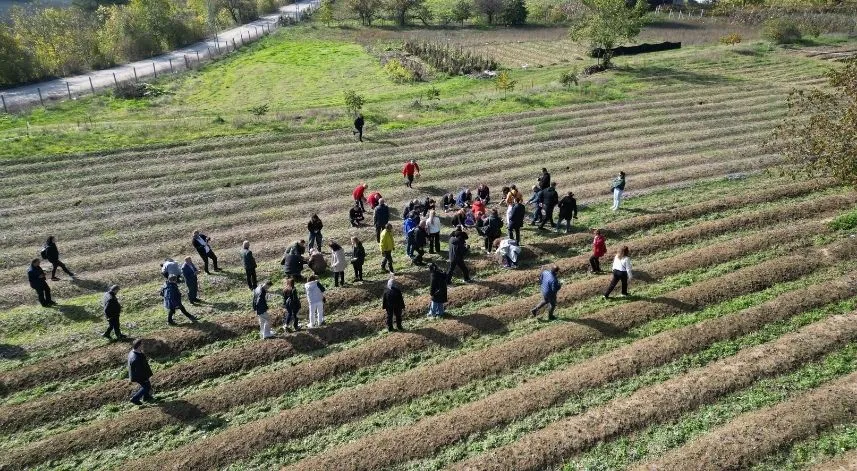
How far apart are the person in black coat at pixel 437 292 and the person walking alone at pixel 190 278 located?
27.6 ft

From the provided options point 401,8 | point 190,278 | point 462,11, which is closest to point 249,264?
point 190,278

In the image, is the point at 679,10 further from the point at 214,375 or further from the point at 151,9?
the point at 214,375

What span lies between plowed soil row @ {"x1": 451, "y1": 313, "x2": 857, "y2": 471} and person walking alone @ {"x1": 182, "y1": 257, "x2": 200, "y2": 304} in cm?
1202

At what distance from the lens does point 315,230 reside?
23688 millimetres

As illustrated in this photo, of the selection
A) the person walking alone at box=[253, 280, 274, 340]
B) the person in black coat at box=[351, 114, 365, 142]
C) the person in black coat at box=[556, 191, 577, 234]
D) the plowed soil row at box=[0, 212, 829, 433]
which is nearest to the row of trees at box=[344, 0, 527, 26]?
the person in black coat at box=[351, 114, 365, 142]

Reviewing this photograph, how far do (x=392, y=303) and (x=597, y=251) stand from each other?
7.84 meters

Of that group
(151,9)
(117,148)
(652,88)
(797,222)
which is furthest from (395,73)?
(797,222)

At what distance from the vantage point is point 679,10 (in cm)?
8294

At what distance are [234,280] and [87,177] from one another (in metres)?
16.4

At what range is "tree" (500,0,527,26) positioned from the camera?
7881 cm

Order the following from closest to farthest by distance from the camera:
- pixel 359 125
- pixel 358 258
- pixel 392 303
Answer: pixel 392 303, pixel 358 258, pixel 359 125

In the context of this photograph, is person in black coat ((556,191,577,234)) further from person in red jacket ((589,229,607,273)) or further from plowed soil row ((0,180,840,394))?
plowed soil row ((0,180,840,394))

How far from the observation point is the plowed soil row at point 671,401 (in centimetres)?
1351

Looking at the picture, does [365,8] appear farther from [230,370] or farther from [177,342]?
[230,370]
